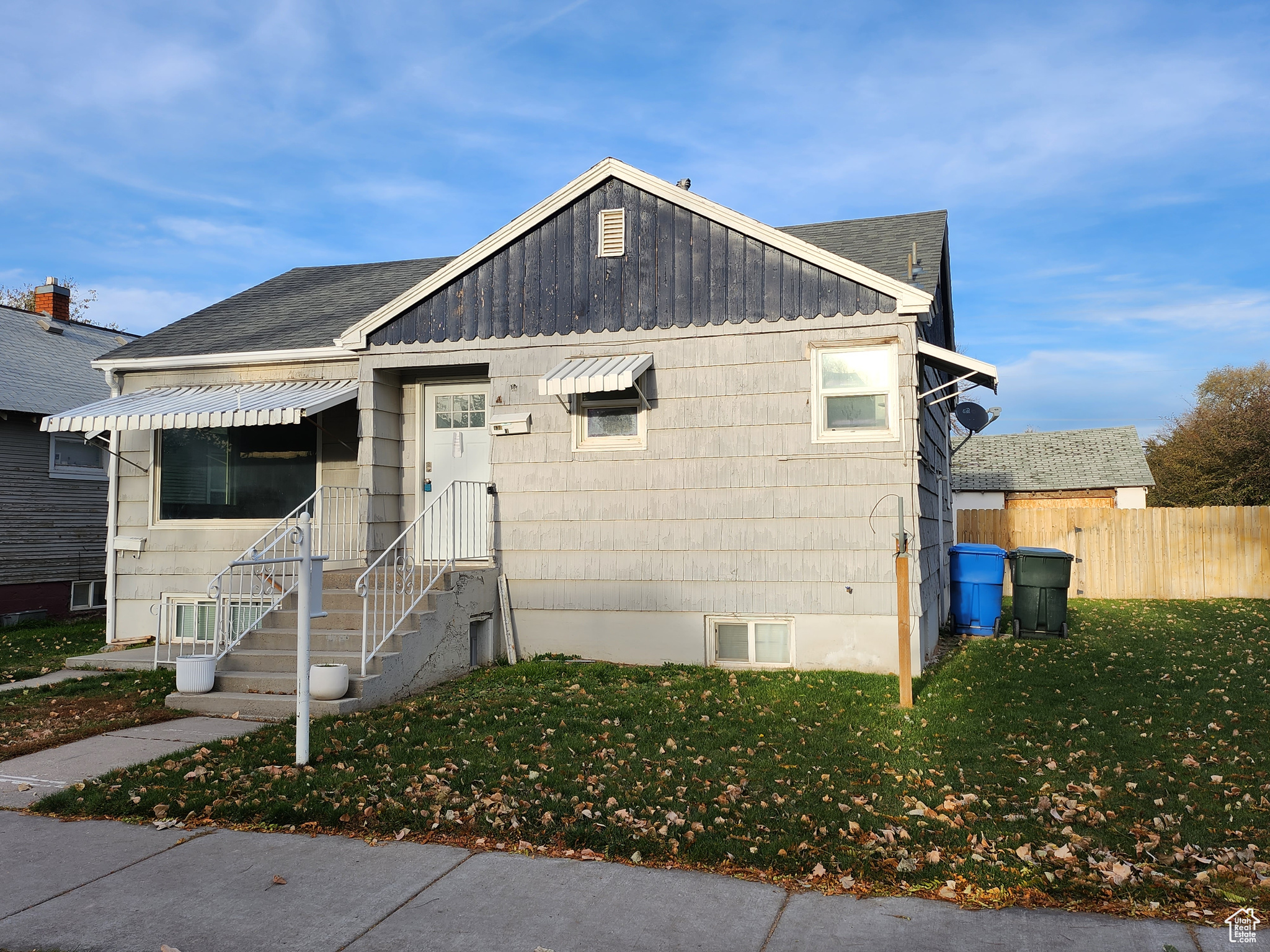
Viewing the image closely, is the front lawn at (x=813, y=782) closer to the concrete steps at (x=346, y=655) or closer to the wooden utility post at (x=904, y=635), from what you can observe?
the wooden utility post at (x=904, y=635)

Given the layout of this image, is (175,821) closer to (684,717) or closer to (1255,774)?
(684,717)

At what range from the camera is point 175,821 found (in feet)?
16.2

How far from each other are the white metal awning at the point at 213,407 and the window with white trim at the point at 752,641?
4.99 meters

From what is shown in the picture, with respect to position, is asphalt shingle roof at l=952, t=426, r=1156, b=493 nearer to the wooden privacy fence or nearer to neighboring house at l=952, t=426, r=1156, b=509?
neighboring house at l=952, t=426, r=1156, b=509

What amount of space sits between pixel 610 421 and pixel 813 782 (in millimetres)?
5212

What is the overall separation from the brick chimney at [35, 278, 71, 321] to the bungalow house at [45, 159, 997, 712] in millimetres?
11184

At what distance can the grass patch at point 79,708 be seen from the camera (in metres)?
6.85

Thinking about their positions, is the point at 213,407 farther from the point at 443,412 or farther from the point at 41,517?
the point at 41,517

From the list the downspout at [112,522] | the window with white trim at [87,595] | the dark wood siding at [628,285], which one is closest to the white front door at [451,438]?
the dark wood siding at [628,285]

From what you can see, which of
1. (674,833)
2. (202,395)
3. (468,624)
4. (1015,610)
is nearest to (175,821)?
(674,833)

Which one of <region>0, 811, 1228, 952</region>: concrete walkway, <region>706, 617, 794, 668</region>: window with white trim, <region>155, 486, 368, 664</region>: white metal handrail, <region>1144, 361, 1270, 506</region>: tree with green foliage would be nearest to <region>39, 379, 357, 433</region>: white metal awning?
<region>155, 486, 368, 664</region>: white metal handrail

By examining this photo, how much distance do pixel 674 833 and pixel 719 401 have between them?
550 centimetres

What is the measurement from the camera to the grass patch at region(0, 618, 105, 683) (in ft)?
33.8

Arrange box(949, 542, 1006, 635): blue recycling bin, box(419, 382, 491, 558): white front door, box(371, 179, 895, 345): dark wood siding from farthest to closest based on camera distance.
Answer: box(949, 542, 1006, 635): blue recycling bin, box(419, 382, 491, 558): white front door, box(371, 179, 895, 345): dark wood siding
